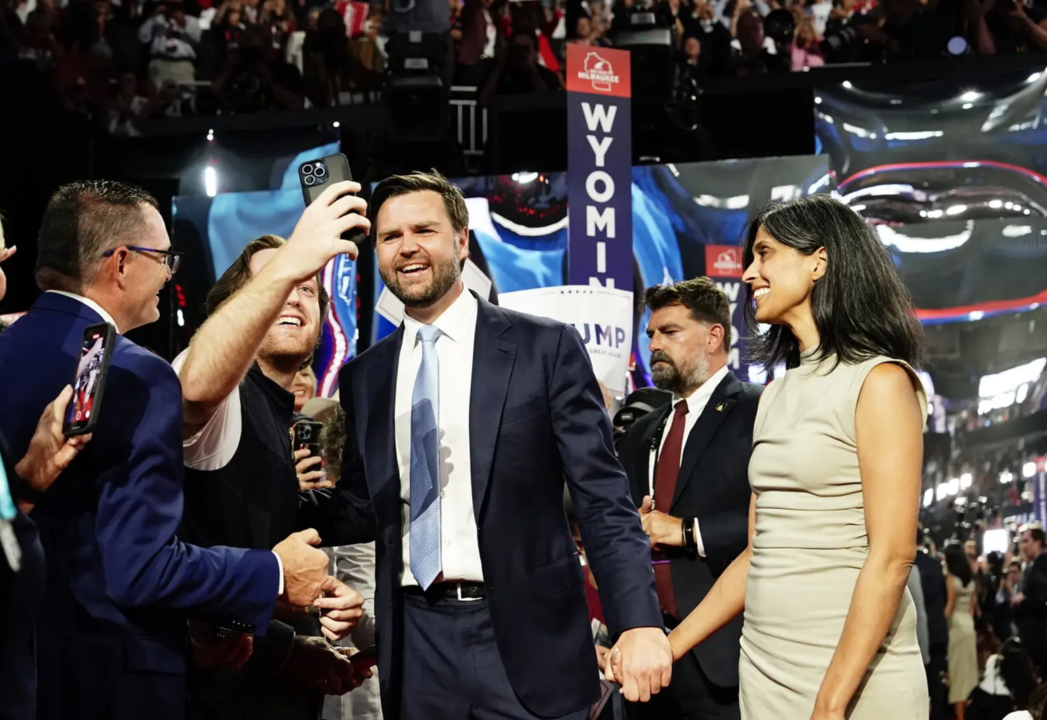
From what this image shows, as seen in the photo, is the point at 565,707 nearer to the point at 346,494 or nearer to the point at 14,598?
the point at 346,494

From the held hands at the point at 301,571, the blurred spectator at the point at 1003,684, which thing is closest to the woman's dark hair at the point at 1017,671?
the blurred spectator at the point at 1003,684

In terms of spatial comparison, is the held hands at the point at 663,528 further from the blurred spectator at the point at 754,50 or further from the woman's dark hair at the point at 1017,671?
the blurred spectator at the point at 754,50

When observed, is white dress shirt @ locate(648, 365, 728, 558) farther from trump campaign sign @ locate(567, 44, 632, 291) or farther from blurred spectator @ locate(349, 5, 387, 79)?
blurred spectator @ locate(349, 5, 387, 79)

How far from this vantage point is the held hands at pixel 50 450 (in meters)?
1.86

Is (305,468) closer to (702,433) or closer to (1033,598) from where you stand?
(702,433)

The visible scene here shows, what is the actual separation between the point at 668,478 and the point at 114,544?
7.97ft

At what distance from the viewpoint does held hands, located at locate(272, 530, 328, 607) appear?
2287mm

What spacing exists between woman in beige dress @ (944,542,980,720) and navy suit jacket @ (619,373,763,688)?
3164 mm

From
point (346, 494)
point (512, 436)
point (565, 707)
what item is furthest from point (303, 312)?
point (565, 707)

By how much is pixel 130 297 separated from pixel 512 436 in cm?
83

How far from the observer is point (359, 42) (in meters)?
9.38

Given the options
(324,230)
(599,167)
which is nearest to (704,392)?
(599,167)

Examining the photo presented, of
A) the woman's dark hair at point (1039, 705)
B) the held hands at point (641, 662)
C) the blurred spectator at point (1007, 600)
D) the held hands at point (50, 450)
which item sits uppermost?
the held hands at point (50, 450)

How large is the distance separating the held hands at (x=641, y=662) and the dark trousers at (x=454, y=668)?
0.42ft
